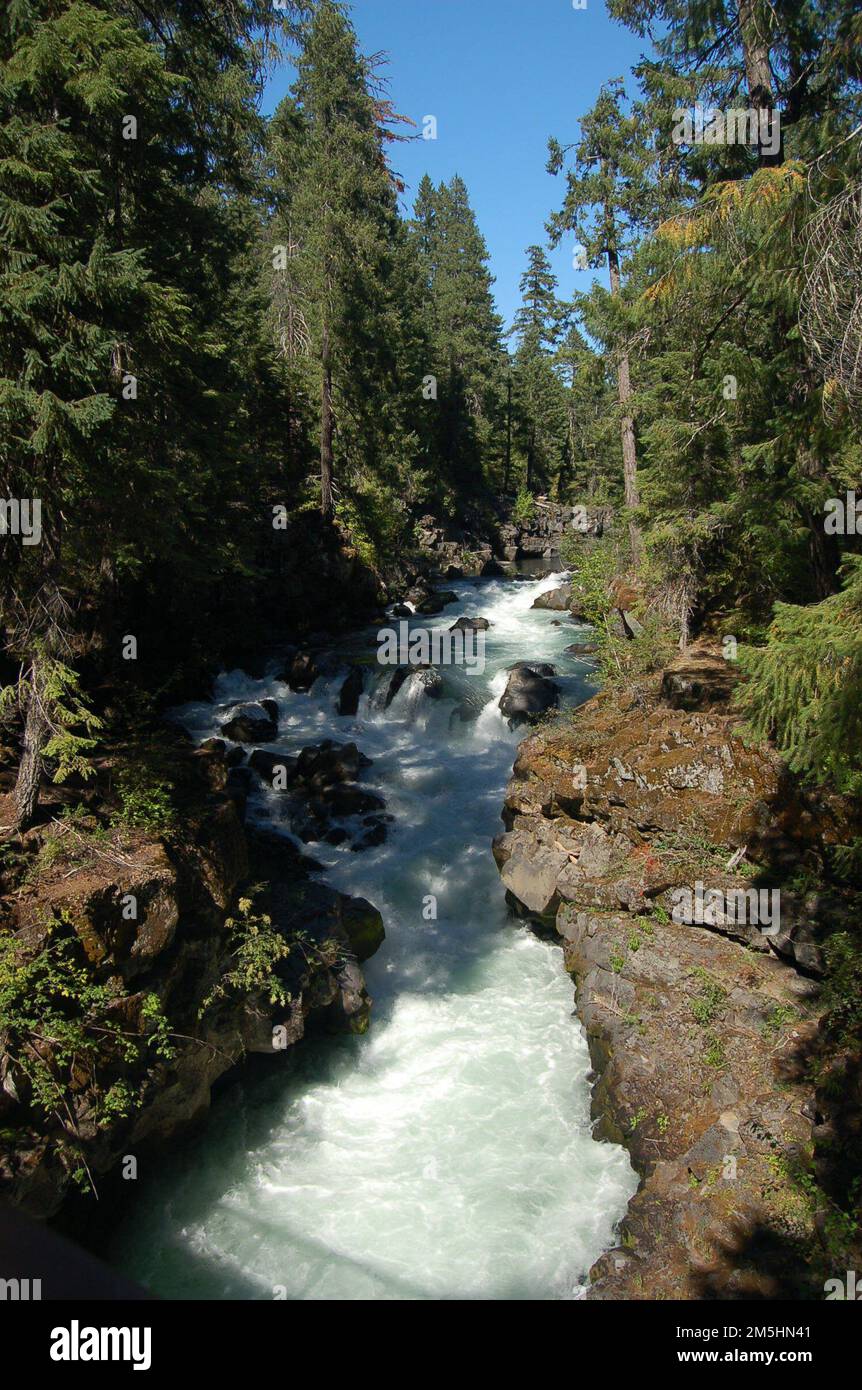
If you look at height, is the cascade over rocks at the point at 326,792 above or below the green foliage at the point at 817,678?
below

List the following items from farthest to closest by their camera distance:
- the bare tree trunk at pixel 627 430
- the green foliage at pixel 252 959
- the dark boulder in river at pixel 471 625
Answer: the dark boulder in river at pixel 471 625
the bare tree trunk at pixel 627 430
the green foliage at pixel 252 959

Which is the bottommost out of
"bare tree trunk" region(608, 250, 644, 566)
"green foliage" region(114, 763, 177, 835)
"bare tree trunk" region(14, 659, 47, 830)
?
"green foliage" region(114, 763, 177, 835)

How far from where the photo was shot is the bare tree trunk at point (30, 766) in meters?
7.84

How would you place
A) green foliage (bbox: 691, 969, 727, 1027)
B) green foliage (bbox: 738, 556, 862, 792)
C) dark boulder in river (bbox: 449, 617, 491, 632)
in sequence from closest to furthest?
green foliage (bbox: 738, 556, 862, 792), green foliage (bbox: 691, 969, 727, 1027), dark boulder in river (bbox: 449, 617, 491, 632)

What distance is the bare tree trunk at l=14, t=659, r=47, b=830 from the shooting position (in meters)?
7.84

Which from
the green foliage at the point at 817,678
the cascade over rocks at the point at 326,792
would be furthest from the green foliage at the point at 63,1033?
the cascade over rocks at the point at 326,792

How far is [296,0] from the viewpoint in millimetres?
10953

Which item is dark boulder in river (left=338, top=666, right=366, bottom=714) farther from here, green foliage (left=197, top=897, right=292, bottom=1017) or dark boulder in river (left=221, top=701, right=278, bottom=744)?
green foliage (left=197, top=897, right=292, bottom=1017)

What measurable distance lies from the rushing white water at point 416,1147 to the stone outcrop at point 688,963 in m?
0.70

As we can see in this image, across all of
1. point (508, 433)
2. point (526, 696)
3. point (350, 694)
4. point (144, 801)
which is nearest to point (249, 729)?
point (350, 694)

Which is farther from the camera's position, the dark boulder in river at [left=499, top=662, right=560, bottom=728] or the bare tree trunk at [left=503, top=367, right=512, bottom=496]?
the bare tree trunk at [left=503, top=367, right=512, bottom=496]

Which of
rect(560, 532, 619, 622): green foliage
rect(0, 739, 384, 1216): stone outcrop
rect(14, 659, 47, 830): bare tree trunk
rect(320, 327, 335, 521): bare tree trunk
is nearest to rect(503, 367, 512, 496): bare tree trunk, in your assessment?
rect(320, 327, 335, 521): bare tree trunk

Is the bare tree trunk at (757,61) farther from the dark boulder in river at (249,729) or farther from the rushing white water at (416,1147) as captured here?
the dark boulder in river at (249,729)

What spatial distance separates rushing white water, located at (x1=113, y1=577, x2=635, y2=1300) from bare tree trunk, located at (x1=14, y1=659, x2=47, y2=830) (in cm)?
434
